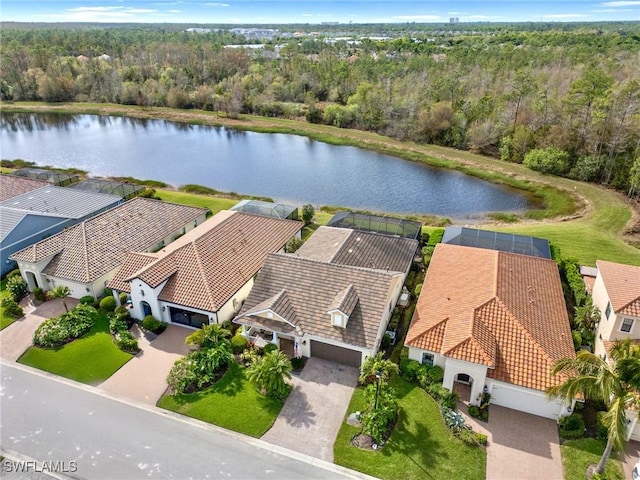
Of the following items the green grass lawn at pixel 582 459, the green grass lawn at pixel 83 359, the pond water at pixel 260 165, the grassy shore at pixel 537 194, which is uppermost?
the green grass lawn at pixel 582 459

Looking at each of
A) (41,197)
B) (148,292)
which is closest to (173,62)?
(41,197)

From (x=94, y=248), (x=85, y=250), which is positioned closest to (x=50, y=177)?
(x=94, y=248)

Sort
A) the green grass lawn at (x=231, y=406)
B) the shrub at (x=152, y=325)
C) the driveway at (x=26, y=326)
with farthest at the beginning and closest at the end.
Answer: the shrub at (x=152, y=325) → the driveway at (x=26, y=326) → the green grass lawn at (x=231, y=406)

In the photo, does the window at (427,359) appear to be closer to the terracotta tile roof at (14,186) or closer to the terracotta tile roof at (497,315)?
the terracotta tile roof at (497,315)

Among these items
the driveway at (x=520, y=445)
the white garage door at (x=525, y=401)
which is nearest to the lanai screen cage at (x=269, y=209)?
the driveway at (x=520, y=445)

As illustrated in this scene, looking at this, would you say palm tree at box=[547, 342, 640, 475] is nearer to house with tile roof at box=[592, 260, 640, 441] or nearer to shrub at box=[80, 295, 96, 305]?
house with tile roof at box=[592, 260, 640, 441]

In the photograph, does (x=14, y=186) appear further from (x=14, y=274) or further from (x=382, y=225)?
(x=382, y=225)

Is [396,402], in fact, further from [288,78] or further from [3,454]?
[288,78]
